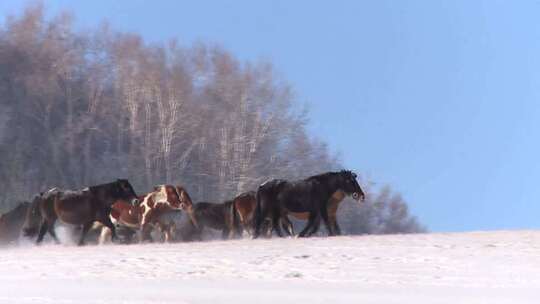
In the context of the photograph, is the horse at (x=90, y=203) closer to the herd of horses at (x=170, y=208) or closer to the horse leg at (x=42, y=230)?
the herd of horses at (x=170, y=208)

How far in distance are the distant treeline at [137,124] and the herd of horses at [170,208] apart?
61.1 feet

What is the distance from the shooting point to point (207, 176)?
38.4 m

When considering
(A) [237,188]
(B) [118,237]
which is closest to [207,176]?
(A) [237,188]

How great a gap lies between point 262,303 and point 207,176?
1158 inches

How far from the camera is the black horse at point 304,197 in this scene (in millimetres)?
17594

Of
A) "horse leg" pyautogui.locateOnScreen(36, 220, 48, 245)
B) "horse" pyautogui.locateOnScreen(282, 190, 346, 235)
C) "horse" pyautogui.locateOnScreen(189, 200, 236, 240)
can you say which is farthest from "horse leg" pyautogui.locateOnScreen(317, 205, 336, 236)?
"horse leg" pyautogui.locateOnScreen(36, 220, 48, 245)

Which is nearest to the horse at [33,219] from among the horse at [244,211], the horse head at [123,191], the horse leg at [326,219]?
the horse head at [123,191]

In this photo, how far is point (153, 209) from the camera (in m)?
17.8

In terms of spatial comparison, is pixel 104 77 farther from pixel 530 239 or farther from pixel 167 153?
pixel 530 239

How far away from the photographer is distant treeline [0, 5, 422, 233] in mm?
37594

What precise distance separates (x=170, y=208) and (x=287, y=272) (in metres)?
6.68

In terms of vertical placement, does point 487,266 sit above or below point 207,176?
below

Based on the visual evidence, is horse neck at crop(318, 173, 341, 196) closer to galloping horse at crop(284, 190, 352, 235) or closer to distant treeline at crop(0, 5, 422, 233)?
galloping horse at crop(284, 190, 352, 235)

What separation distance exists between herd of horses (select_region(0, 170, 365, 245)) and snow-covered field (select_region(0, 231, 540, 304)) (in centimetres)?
170
